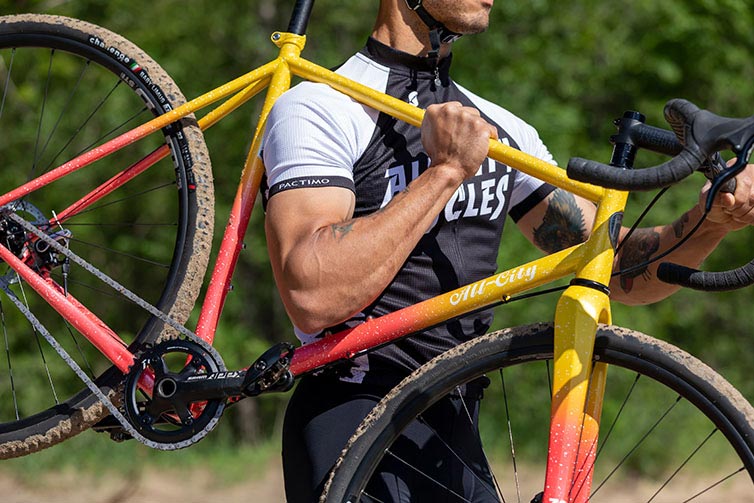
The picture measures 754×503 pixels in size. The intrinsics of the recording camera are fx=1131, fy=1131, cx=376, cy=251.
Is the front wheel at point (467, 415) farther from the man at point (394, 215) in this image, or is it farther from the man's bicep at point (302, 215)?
the man's bicep at point (302, 215)

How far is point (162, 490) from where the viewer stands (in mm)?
7004

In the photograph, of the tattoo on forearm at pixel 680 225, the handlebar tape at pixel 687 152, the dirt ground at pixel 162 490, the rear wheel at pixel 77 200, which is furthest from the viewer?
the rear wheel at pixel 77 200

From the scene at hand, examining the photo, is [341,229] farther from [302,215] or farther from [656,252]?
[656,252]

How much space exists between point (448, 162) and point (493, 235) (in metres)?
0.46

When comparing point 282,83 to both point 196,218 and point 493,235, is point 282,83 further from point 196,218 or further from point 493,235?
point 493,235

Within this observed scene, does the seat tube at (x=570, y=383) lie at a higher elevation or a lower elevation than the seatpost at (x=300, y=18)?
lower

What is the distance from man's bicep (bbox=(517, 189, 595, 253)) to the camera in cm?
296

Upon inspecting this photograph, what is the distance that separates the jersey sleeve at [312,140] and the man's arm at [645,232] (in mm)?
649

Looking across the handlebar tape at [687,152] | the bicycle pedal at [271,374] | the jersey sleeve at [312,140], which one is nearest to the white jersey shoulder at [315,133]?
the jersey sleeve at [312,140]

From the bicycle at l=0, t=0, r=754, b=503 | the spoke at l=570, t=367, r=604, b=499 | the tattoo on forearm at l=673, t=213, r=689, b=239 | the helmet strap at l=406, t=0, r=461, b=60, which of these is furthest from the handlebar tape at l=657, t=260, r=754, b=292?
the helmet strap at l=406, t=0, r=461, b=60

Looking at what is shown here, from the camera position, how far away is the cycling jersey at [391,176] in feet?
8.32

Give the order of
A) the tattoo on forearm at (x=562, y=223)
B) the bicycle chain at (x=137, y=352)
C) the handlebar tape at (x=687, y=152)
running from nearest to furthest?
the handlebar tape at (x=687, y=152), the bicycle chain at (x=137, y=352), the tattoo on forearm at (x=562, y=223)

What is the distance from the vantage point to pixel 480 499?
2.61 metres

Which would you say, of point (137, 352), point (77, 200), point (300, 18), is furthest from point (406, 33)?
point (77, 200)
